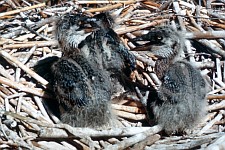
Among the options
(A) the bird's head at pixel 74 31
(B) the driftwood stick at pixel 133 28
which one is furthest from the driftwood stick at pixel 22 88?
(B) the driftwood stick at pixel 133 28

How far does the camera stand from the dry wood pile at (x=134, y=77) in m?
4.88

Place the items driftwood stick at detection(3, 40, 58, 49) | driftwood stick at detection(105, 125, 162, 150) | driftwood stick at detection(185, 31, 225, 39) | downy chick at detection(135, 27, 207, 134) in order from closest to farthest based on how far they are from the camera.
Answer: driftwood stick at detection(105, 125, 162, 150) → downy chick at detection(135, 27, 207, 134) → driftwood stick at detection(3, 40, 58, 49) → driftwood stick at detection(185, 31, 225, 39)

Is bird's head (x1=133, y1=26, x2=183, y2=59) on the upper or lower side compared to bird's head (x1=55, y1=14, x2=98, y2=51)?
lower

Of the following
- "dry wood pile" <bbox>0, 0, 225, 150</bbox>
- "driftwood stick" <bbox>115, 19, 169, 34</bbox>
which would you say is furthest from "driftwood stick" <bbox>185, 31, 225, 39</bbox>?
"driftwood stick" <bbox>115, 19, 169, 34</bbox>

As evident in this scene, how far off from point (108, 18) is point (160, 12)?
66 centimetres

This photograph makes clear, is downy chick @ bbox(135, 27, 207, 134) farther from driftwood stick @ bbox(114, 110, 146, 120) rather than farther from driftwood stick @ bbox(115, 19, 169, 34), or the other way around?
driftwood stick @ bbox(115, 19, 169, 34)

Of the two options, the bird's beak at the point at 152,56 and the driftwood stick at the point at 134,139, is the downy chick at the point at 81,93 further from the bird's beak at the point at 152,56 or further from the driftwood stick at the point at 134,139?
the bird's beak at the point at 152,56

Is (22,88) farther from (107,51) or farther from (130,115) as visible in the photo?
(130,115)

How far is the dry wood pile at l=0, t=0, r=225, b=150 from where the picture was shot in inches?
192

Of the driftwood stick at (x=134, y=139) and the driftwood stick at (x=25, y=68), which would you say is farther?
the driftwood stick at (x=25, y=68)

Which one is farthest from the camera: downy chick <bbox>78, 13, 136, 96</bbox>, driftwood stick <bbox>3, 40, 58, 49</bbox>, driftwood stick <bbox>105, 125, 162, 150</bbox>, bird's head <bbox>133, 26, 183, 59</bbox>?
driftwood stick <bbox>3, 40, 58, 49</bbox>

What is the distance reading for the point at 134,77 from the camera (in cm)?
545

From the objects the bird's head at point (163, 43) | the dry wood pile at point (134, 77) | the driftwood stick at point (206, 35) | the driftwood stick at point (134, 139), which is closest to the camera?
the driftwood stick at point (134, 139)

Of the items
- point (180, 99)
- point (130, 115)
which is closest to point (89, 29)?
point (130, 115)
